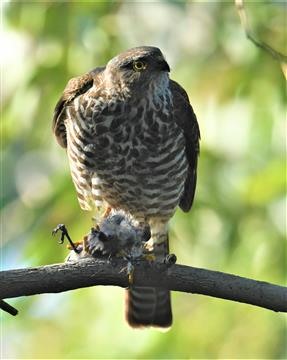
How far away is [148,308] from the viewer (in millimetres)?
5102

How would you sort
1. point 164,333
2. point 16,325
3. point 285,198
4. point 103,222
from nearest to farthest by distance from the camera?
point 103,222
point 285,198
point 164,333
point 16,325

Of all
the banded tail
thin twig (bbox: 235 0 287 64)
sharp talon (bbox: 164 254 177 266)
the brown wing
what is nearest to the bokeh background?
the banded tail

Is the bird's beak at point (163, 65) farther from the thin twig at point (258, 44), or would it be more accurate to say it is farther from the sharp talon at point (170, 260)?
the sharp talon at point (170, 260)

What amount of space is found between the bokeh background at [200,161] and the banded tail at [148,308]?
6cm

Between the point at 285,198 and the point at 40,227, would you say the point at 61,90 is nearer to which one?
the point at 40,227

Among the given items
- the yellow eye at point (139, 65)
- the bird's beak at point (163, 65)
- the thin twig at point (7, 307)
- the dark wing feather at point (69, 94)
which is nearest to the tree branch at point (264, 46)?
the bird's beak at point (163, 65)

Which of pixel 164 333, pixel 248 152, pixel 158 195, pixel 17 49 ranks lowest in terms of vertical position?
pixel 164 333

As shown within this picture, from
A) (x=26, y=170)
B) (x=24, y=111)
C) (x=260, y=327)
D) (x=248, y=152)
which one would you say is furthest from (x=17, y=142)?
(x=260, y=327)

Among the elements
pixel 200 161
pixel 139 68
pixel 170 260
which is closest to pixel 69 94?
pixel 139 68

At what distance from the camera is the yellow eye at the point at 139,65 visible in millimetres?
4195

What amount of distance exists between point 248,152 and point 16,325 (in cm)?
162

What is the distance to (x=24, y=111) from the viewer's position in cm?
488

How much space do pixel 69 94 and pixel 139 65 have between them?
44cm

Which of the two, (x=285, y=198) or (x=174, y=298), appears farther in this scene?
(x=174, y=298)
